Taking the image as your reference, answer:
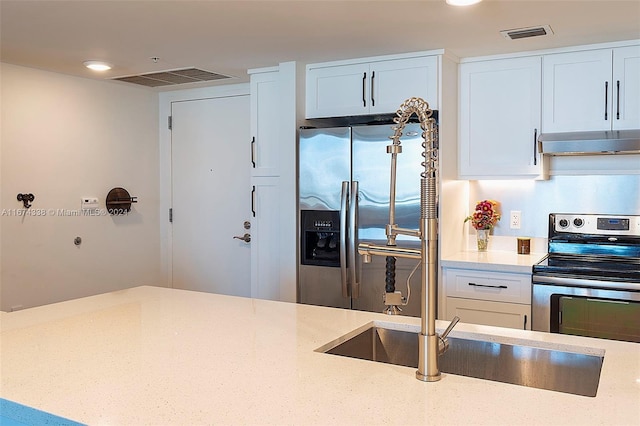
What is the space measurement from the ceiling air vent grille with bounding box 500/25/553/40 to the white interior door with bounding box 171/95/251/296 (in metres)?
2.13

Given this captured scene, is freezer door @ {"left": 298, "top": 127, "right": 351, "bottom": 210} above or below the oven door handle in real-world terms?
above

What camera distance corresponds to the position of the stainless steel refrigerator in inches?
130

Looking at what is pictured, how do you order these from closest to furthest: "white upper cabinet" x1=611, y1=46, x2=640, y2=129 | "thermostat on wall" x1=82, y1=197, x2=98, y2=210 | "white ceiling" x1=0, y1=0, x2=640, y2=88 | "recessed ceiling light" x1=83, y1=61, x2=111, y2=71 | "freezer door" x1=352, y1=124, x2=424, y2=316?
"white ceiling" x1=0, y1=0, x2=640, y2=88
"white upper cabinet" x1=611, y1=46, x2=640, y2=129
"freezer door" x1=352, y1=124, x2=424, y2=316
"recessed ceiling light" x1=83, y1=61, x2=111, y2=71
"thermostat on wall" x1=82, y1=197, x2=98, y2=210

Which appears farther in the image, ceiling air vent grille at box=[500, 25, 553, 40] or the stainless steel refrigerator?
the stainless steel refrigerator

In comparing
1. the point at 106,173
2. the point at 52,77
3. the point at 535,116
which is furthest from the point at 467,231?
the point at 52,77

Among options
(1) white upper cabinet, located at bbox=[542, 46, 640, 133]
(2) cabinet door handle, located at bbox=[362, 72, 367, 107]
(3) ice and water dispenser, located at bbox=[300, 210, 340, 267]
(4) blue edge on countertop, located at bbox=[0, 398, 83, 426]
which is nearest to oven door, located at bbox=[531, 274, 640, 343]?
(1) white upper cabinet, located at bbox=[542, 46, 640, 133]

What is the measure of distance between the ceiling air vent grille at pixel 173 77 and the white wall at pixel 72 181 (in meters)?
0.23

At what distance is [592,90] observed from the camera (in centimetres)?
325

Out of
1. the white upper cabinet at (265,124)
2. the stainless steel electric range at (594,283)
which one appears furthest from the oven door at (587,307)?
the white upper cabinet at (265,124)

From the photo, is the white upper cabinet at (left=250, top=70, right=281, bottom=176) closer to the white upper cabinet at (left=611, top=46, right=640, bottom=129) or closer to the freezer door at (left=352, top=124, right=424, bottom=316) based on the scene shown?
the freezer door at (left=352, top=124, right=424, bottom=316)

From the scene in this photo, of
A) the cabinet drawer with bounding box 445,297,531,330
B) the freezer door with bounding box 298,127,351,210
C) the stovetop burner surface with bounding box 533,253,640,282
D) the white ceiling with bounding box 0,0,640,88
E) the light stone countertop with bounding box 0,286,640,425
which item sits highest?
the white ceiling with bounding box 0,0,640,88

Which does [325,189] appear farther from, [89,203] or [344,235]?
[89,203]

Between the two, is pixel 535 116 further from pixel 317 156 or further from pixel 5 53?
pixel 5 53

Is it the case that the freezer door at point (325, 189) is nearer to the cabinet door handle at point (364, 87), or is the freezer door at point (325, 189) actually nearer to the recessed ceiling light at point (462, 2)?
the cabinet door handle at point (364, 87)
